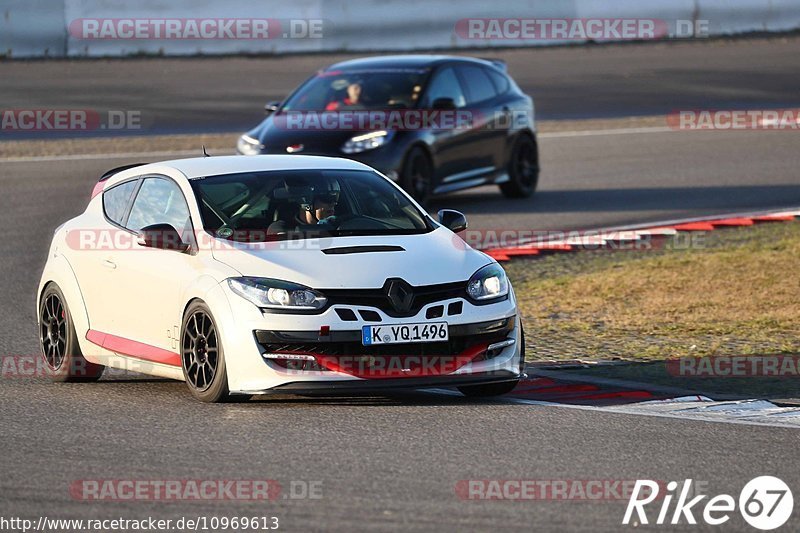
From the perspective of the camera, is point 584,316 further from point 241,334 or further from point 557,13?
point 557,13

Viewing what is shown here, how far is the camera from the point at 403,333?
8891mm

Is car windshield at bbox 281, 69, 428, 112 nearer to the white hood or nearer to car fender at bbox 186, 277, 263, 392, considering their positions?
the white hood

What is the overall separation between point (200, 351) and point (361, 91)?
416 inches

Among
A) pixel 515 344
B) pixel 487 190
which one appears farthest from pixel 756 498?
pixel 487 190

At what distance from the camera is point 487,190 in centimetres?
2219

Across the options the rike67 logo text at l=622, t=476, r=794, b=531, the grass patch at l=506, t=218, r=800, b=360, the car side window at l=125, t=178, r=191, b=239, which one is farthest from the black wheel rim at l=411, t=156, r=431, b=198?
the rike67 logo text at l=622, t=476, r=794, b=531

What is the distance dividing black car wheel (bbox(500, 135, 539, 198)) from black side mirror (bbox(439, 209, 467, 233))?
10211 mm

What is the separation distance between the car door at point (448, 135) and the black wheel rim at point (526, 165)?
48.0 inches

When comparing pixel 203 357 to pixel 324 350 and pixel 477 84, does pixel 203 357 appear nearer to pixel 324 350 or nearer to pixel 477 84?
pixel 324 350

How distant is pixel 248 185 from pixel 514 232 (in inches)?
309

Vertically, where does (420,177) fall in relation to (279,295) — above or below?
above

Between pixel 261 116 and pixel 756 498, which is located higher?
pixel 261 116

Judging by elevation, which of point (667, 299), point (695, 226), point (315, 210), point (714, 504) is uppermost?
point (315, 210)

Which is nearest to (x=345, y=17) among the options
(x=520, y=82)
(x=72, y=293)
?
(x=520, y=82)
